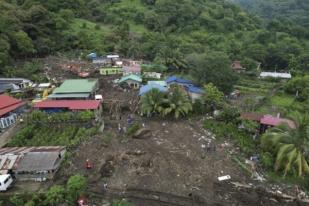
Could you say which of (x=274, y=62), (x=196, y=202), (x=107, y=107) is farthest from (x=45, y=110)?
(x=274, y=62)

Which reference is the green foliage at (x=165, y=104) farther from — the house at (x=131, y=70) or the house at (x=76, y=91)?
the house at (x=131, y=70)

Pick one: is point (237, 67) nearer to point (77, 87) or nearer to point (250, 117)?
point (250, 117)

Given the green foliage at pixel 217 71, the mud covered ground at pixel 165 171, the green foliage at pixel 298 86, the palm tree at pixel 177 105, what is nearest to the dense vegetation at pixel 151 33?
the green foliage at pixel 217 71

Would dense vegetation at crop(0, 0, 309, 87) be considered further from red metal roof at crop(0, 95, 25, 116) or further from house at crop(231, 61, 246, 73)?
red metal roof at crop(0, 95, 25, 116)

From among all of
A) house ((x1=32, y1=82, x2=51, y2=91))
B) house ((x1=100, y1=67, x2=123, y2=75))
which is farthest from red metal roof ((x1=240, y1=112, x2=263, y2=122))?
house ((x1=32, y1=82, x2=51, y2=91))

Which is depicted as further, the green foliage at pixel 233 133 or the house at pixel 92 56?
the house at pixel 92 56

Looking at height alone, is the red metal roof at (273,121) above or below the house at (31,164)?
above
